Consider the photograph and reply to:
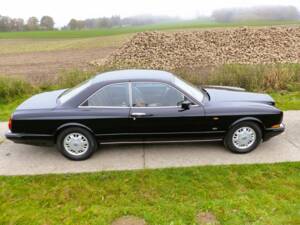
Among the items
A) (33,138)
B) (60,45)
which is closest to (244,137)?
(33,138)

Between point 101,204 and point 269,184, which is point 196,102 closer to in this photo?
point 269,184

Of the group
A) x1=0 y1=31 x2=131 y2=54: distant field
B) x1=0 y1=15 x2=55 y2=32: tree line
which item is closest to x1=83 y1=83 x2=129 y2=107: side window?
x1=0 y1=31 x2=131 y2=54: distant field

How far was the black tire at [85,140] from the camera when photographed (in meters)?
4.77

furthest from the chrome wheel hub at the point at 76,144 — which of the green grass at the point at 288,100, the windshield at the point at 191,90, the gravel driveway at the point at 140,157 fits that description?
the green grass at the point at 288,100

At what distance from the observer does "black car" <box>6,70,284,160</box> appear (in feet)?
15.6

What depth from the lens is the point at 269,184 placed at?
161 inches

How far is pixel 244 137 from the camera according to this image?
4.92 meters

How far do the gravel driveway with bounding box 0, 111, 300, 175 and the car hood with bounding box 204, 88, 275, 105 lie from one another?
80cm

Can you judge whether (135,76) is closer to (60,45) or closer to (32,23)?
(60,45)

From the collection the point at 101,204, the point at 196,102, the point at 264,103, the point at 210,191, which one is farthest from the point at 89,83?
the point at 264,103

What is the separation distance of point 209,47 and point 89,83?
43.7ft

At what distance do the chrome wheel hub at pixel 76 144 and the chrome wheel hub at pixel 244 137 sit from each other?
2.41 metres

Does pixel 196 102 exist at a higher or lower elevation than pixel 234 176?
higher

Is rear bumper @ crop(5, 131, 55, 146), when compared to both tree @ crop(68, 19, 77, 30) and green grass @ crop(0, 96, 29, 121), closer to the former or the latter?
green grass @ crop(0, 96, 29, 121)
